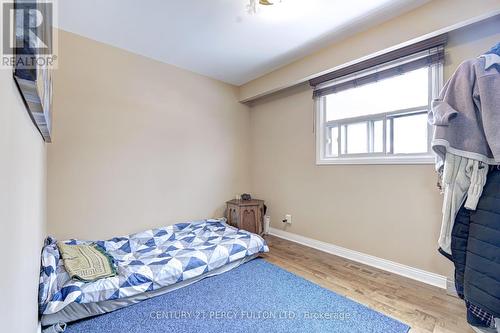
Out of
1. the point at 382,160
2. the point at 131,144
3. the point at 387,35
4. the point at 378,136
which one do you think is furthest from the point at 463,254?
the point at 131,144

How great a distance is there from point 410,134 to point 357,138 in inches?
21.2

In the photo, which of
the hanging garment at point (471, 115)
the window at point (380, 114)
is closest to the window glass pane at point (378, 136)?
the window at point (380, 114)

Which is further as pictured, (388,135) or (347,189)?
(347,189)

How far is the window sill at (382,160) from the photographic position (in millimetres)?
2137

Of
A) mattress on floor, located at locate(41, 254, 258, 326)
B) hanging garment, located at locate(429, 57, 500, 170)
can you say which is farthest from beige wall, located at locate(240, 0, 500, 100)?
mattress on floor, located at locate(41, 254, 258, 326)

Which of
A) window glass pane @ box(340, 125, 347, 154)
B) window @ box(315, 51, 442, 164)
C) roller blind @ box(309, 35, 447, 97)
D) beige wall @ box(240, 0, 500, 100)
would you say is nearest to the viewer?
beige wall @ box(240, 0, 500, 100)

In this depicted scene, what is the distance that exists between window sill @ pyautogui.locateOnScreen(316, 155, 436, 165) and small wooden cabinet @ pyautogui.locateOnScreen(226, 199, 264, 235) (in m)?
1.07

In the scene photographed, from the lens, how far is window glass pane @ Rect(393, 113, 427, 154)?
2.21 metres

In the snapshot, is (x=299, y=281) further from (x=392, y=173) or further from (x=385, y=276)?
(x=392, y=173)

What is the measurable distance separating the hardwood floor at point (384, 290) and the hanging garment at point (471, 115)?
44.6 inches

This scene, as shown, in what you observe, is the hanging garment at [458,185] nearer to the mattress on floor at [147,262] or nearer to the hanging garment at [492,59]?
the hanging garment at [492,59]

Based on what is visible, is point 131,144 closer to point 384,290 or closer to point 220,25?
point 220,25

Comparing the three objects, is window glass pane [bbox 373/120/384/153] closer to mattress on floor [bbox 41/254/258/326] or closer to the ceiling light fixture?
the ceiling light fixture

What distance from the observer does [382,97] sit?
2492 millimetres
